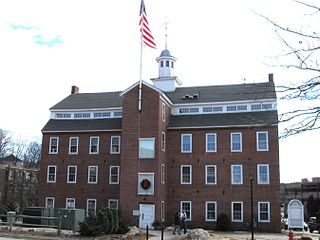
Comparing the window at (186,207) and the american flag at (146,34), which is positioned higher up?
the american flag at (146,34)

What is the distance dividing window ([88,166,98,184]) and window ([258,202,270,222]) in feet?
52.8

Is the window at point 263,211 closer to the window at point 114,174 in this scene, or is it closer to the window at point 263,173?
the window at point 263,173

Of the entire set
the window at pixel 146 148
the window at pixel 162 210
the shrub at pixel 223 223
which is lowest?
the shrub at pixel 223 223

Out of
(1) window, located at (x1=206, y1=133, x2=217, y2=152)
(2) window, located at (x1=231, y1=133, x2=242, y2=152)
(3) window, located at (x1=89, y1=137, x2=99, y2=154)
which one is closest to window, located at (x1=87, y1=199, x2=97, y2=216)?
(3) window, located at (x1=89, y1=137, x2=99, y2=154)

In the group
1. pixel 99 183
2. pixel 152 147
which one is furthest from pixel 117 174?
pixel 152 147

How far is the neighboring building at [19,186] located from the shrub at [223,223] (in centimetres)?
3490

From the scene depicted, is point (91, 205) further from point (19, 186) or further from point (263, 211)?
point (19, 186)

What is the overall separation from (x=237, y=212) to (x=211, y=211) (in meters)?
2.34

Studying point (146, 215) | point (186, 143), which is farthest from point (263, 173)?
point (146, 215)

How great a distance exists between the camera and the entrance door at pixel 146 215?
1387 inches

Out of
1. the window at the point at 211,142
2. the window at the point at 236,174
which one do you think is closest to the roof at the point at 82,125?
the window at the point at 211,142

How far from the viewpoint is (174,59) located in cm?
4853

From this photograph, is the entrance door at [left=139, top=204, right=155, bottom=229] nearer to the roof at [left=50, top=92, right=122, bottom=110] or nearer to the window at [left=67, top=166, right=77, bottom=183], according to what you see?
the window at [left=67, top=166, right=77, bottom=183]

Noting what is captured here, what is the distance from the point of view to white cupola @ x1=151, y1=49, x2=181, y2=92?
46.4 m
